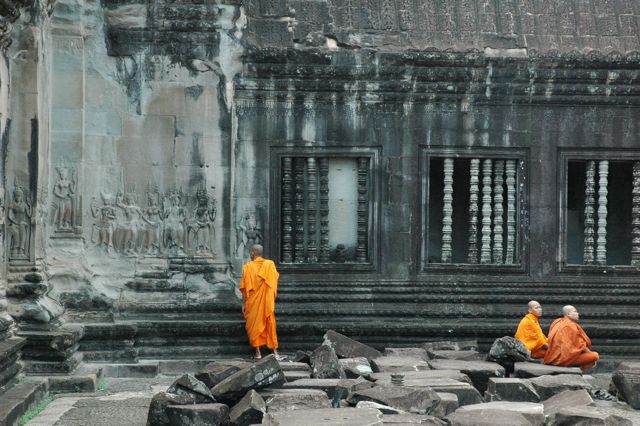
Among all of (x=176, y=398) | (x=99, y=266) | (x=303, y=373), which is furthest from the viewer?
(x=99, y=266)

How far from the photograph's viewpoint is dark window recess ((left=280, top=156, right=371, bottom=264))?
16.0 m

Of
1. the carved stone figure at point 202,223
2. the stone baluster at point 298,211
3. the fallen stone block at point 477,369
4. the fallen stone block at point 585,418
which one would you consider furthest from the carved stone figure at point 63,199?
the fallen stone block at point 585,418

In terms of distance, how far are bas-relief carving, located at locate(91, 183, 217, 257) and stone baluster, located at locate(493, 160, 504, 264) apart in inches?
148

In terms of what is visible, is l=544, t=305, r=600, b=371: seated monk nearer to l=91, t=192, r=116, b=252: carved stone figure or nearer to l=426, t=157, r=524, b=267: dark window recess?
l=426, t=157, r=524, b=267: dark window recess

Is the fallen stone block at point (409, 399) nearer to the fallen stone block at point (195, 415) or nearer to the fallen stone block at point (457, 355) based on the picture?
the fallen stone block at point (195, 415)

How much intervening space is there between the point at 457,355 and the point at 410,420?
411 cm

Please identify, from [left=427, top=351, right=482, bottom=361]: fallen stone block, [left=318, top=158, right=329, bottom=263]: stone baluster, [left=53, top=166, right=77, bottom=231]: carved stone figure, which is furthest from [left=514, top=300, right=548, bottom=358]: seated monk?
[left=53, top=166, right=77, bottom=231]: carved stone figure

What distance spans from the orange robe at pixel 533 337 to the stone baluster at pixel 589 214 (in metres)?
2.01

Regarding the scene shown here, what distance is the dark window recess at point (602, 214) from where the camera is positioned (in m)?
16.3

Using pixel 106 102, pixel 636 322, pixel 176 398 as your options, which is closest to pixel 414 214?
pixel 636 322

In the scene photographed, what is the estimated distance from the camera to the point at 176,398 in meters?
11.2

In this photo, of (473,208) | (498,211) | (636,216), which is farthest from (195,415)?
(636,216)

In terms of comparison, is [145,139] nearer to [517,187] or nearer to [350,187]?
[350,187]

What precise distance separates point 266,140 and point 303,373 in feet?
13.1
